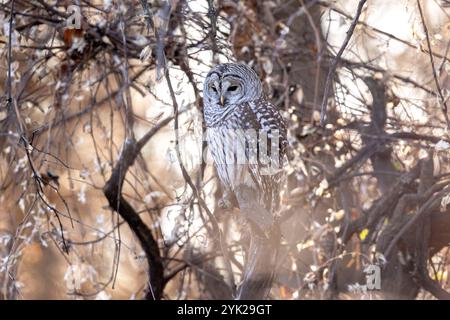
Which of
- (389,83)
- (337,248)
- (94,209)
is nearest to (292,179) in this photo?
(337,248)

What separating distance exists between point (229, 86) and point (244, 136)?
0.30 metres

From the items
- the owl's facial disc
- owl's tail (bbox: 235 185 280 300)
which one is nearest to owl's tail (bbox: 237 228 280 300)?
owl's tail (bbox: 235 185 280 300)

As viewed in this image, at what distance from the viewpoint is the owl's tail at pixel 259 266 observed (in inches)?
105

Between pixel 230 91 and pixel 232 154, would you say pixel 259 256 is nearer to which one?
pixel 232 154

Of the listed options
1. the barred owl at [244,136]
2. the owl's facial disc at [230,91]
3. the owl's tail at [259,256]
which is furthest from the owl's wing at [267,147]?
the owl's tail at [259,256]

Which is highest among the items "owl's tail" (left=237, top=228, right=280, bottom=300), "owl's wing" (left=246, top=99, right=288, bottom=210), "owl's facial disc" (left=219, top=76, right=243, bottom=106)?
"owl's facial disc" (left=219, top=76, right=243, bottom=106)

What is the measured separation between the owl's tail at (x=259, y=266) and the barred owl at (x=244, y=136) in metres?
0.02

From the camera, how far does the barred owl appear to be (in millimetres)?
2814

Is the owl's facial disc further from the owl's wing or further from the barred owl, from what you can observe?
the owl's wing

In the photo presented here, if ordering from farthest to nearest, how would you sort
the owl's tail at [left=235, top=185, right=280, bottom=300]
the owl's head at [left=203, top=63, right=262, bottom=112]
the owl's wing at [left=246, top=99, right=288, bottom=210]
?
the owl's wing at [left=246, top=99, right=288, bottom=210]
the owl's head at [left=203, top=63, right=262, bottom=112]
the owl's tail at [left=235, top=185, right=280, bottom=300]

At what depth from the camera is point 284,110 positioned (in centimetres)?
416

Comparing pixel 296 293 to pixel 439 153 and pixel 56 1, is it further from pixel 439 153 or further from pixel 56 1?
pixel 56 1

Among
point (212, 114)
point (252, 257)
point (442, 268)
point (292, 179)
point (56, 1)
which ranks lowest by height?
point (252, 257)

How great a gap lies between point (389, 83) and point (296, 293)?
47.1 inches
